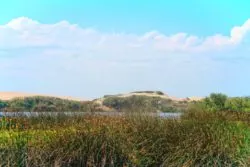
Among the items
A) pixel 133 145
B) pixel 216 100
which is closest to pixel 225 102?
pixel 216 100

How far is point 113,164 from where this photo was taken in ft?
37.6

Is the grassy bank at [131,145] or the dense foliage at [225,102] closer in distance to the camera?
the grassy bank at [131,145]

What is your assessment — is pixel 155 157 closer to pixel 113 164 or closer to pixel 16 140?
pixel 113 164

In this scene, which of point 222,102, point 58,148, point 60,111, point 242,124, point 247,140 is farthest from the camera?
point 222,102

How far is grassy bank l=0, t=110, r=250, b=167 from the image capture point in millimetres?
11227

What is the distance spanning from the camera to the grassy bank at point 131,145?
11227 millimetres

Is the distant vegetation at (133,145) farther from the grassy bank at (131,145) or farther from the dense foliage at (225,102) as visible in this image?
the dense foliage at (225,102)

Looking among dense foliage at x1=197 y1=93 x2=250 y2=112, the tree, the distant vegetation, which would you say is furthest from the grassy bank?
the tree

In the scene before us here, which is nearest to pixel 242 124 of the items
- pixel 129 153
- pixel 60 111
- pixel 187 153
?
pixel 187 153

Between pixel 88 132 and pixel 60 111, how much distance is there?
3.96 m

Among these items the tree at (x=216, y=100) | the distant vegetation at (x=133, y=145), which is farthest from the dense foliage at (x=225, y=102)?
the distant vegetation at (x=133, y=145)

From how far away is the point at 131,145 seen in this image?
11828mm

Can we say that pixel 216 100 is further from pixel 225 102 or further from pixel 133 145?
pixel 133 145

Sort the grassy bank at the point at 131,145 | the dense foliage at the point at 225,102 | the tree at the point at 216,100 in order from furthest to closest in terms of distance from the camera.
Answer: the tree at the point at 216,100 < the dense foliage at the point at 225,102 < the grassy bank at the point at 131,145
